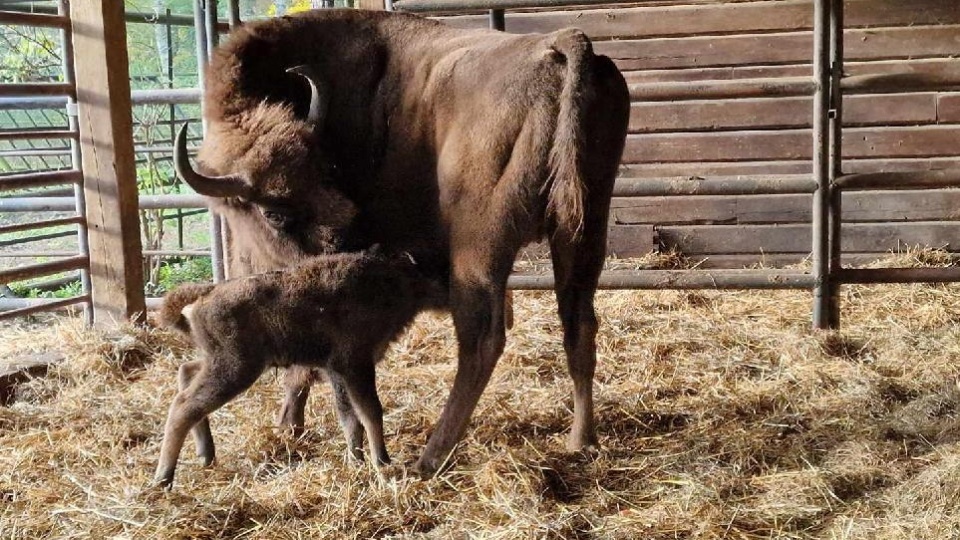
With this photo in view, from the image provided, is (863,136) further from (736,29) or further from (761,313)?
(761,313)

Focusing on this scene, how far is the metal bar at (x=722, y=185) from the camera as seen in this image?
208 inches

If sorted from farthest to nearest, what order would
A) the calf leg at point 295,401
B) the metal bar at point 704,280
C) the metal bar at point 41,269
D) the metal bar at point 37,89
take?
the metal bar at point 704,280, the metal bar at point 41,269, the metal bar at point 37,89, the calf leg at point 295,401

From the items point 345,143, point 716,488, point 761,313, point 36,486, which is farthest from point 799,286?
point 36,486

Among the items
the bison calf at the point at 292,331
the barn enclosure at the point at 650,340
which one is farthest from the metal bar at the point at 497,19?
the bison calf at the point at 292,331

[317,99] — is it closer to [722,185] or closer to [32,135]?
[32,135]

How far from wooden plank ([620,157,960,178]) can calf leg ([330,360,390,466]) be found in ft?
15.1

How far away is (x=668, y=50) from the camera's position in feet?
25.2

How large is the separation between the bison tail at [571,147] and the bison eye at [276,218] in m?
1.16

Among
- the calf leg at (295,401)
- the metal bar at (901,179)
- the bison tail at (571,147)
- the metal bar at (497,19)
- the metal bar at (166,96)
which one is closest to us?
the bison tail at (571,147)

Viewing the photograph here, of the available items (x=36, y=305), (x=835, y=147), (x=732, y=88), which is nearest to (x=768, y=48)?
(x=835, y=147)

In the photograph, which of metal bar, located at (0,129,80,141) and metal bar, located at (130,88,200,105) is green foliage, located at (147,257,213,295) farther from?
metal bar, located at (0,129,80,141)

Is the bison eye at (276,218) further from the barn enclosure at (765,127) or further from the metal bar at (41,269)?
the barn enclosure at (765,127)

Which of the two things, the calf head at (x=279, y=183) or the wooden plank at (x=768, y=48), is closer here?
the calf head at (x=279, y=183)

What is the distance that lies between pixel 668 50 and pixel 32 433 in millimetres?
5536
